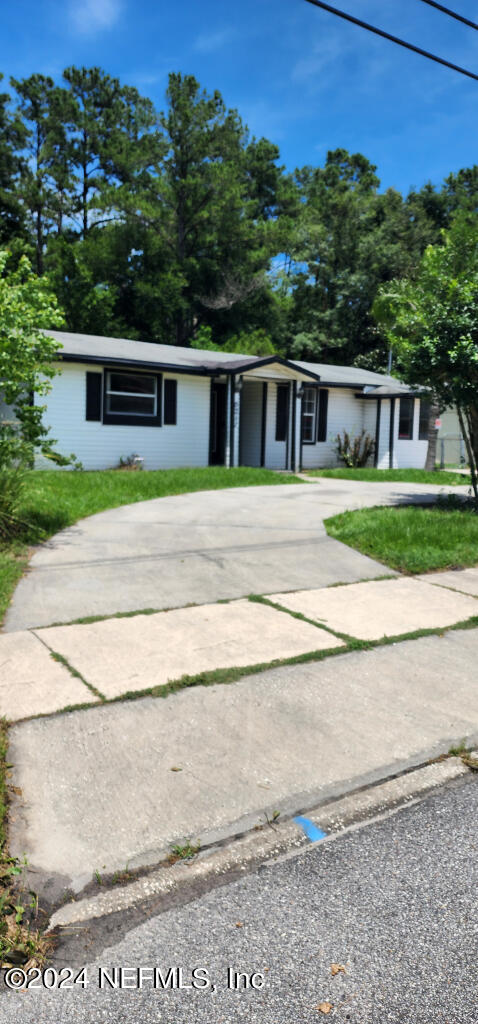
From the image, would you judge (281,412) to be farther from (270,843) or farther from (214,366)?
(270,843)

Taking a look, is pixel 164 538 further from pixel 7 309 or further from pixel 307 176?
pixel 307 176

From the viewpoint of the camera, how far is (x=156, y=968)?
2238mm

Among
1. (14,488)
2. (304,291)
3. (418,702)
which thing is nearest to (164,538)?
(14,488)

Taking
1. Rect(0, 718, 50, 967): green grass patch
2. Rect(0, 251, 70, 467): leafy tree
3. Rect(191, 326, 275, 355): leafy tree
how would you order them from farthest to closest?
Rect(191, 326, 275, 355): leafy tree
Rect(0, 251, 70, 467): leafy tree
Rect(0, 718, 50, 967): green grass patch

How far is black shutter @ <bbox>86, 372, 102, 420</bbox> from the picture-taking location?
17078mm

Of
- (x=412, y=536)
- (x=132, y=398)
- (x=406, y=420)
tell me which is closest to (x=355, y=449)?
(x=406, y=420)

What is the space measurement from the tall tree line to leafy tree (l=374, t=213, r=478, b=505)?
18.0m

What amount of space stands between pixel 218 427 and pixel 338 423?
3.85 metres

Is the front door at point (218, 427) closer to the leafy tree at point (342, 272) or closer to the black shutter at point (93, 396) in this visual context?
the black shutter at point (93, 396)

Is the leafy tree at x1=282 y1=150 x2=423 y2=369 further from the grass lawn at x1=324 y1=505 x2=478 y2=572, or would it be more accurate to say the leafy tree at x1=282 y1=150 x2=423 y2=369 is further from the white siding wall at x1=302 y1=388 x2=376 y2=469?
the grass lawn at x1=324 y1=505 x2=478 y2=572

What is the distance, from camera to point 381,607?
21.0ft

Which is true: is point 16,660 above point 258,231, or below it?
below

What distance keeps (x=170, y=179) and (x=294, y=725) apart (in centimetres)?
3205

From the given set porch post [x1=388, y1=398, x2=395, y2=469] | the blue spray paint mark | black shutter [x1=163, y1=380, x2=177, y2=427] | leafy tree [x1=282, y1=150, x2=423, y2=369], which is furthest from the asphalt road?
leafy tree [x1=282, y1=150, x2=423, y2=369]
